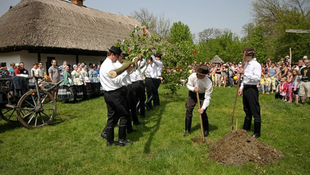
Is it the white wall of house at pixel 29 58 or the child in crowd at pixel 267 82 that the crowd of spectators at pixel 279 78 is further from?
the white wall of house at pixel 29 58

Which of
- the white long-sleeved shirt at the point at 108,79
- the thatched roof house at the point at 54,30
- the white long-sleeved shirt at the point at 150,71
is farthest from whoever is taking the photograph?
the thatched roof house at the point at 54,30

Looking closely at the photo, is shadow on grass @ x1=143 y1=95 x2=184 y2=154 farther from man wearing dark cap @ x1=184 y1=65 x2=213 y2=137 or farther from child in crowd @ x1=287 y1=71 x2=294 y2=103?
child in crowd @ x1=287 y1=71 x2=294 y2=103

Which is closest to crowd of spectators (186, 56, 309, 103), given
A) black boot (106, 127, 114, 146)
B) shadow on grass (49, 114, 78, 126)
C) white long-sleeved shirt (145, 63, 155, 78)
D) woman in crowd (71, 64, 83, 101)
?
white long-sleeved shirt (145, 63, 155, 78)

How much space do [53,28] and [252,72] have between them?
13848 millimetres

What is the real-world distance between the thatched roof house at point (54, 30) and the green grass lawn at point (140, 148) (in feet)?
26.7

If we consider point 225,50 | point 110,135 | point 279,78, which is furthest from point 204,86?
point 225,50

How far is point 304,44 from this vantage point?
17.1 metres

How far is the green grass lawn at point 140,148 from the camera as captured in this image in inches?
145

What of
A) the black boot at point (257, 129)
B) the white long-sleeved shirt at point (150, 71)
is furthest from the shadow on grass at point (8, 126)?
the black boot at point (257, 129)

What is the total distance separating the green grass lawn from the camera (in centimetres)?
368

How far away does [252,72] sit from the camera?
198 inches

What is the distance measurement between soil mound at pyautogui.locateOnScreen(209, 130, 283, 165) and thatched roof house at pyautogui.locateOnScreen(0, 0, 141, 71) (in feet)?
41.9

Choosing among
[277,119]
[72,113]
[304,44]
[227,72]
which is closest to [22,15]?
[72,113]

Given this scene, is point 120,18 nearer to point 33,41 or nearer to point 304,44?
point 33,41
